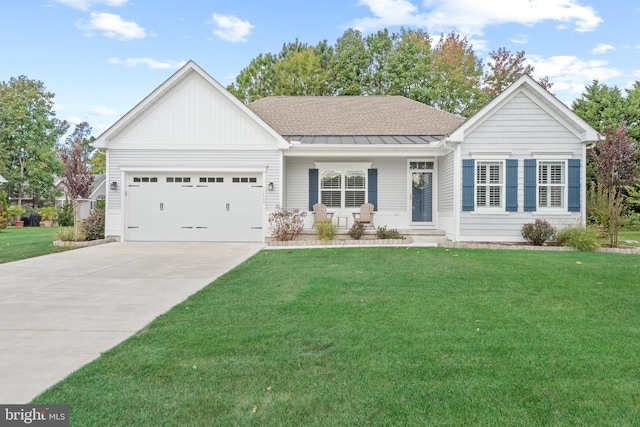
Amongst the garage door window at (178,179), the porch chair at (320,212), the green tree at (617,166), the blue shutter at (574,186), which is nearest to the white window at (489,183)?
the blue shutter at (574,186)

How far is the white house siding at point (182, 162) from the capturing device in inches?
532

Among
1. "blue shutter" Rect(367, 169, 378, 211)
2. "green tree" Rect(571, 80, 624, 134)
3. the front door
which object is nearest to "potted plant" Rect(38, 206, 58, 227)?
"blue shutter" Rect(367, 169, 378, 211)

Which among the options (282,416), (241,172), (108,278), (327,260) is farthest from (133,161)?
(282,416)

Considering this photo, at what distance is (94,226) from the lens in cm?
1351

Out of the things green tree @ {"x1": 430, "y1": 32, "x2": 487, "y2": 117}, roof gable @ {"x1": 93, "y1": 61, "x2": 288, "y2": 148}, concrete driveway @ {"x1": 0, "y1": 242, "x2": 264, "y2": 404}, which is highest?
green tree @ {"x1": 430, "y1": 32, "x2": 487, "y2": 117}

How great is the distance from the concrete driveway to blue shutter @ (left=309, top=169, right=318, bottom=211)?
4287mm

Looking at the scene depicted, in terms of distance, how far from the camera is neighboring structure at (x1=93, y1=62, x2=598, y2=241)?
12.3 meters

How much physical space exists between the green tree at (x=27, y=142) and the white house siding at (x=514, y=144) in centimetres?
3304

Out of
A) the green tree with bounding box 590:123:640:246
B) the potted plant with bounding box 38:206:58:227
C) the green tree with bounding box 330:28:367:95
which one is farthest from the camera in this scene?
the green tree with bounding box 330:28:367:95

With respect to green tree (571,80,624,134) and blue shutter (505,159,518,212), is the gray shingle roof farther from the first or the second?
green tree (571,80,624,134)

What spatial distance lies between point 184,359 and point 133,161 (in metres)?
11.8

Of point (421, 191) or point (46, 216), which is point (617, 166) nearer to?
point (421, 191)

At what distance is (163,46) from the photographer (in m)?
19.6

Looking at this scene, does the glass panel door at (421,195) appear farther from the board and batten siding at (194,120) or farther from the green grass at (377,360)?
the green grass at (377,360)
